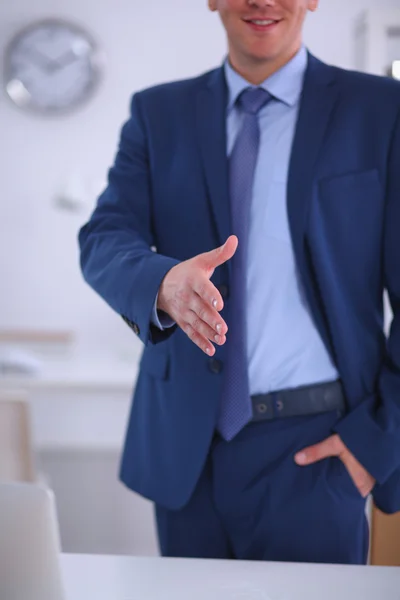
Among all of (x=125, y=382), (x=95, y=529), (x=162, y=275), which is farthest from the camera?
(x=95, y=529)

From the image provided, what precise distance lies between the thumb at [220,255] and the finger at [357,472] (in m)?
0.48

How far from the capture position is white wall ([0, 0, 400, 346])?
3.90 meters

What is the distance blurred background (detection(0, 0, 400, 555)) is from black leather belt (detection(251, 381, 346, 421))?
230 centimetres

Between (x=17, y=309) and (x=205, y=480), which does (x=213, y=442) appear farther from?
(x=17, y=309)

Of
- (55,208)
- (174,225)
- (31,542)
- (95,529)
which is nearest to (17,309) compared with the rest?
(55,208)

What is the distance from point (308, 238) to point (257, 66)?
1.04 feet

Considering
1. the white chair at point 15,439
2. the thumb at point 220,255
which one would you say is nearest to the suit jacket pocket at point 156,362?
the thumb at point 220,255

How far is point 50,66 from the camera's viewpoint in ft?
13.1

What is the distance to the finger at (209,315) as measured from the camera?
40.8 inches

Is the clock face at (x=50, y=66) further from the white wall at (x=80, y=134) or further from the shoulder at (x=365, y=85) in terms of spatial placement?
the shoulder at (x=365, y=85)

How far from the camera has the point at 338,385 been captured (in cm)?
139

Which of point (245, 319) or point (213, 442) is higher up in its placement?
point (245, 319)

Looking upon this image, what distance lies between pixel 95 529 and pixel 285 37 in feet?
8.69

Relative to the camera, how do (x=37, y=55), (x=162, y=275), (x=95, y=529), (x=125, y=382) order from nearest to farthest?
(x=162, y=275), (x=125, y=382), (x=95, y=529), (x=37, y=55)
